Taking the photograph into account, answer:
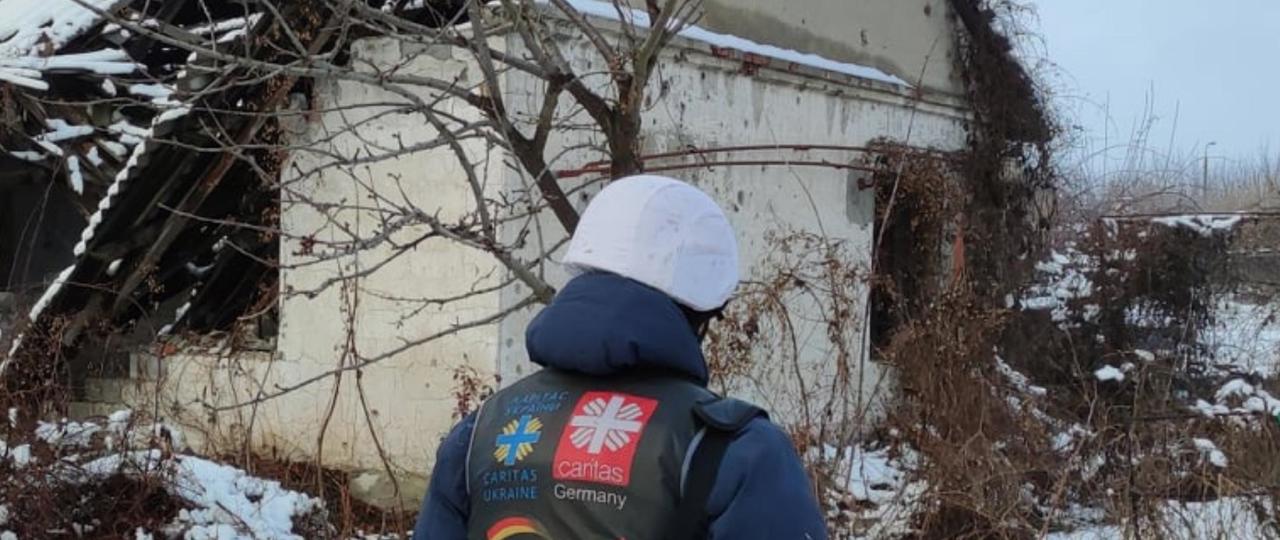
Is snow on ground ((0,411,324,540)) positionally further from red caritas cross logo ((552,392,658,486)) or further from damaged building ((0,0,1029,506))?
red caritas cross logo ((552,392,658,486))

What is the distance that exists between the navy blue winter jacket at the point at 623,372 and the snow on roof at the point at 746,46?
466 centimetres

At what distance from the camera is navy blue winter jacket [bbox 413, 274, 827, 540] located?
1694 millimetres

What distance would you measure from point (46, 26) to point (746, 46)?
178 inches

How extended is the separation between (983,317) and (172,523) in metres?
5.17

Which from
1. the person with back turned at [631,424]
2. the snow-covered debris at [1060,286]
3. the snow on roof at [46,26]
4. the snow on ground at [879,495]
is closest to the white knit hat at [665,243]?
the person with back turned at [631,424]

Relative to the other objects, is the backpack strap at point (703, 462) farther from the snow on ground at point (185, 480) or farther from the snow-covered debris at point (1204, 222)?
the snow-covered debris at point (1204, 222)

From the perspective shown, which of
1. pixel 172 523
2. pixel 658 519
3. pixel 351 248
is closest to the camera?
pixel 658 519

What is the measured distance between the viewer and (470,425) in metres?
2.03

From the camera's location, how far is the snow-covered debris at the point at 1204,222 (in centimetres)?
1132

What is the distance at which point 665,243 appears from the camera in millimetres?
1884

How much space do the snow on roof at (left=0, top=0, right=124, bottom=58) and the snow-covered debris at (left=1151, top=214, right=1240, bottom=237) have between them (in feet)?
30.4

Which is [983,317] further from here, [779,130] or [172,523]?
[172,523]

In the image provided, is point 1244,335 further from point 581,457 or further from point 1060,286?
point 581,457

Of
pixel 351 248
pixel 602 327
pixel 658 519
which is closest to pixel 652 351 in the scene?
pixel 602 327
